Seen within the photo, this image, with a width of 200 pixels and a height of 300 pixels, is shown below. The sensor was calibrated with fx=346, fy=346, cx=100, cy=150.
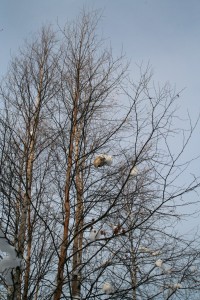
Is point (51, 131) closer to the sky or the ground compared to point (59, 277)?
closer to the sky

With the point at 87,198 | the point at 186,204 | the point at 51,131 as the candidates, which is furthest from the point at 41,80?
the point at 186,204

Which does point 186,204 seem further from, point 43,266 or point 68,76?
point 68,76

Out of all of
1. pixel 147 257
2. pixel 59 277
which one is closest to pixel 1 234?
pixel 59 277

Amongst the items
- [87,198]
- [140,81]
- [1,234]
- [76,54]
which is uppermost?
[76,54]

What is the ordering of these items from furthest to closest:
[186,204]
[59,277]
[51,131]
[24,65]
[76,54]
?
1. [24,65]
2. [51,131]
3. [76,54]
4. [186,204]
5. [59,277]

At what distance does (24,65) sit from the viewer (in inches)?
232

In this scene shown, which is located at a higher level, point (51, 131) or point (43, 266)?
point (51, 131)

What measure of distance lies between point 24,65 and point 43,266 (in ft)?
11.9

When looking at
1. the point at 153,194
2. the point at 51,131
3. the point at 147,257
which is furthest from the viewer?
the point at 51,131

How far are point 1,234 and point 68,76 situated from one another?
2.61m

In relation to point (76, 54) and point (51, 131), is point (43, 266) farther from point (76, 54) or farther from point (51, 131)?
point (76, 54)

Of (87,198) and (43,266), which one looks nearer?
(43,266)

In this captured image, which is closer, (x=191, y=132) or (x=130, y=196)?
(x=191, y=132)

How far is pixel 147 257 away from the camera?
147 inches
